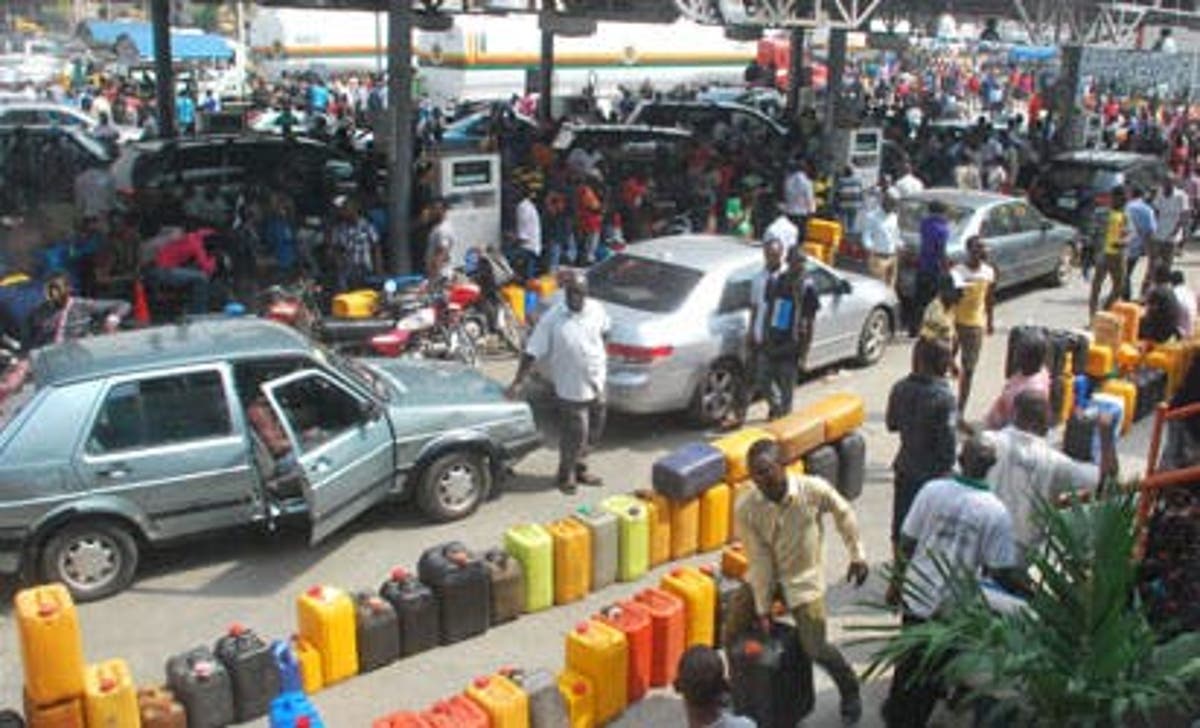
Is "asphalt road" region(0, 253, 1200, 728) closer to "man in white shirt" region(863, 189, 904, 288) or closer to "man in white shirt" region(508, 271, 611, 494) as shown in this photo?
"man in white shirt" region(508, 271, 611, 494)

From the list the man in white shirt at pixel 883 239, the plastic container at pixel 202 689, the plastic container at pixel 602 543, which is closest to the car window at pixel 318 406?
the plastic container at pixel 602 543

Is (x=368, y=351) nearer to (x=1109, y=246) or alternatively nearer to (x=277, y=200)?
(x=277, y=200)

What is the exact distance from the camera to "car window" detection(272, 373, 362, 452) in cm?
828

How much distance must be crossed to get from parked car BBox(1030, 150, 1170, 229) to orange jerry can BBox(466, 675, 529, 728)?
1563 cm

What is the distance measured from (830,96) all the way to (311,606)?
55.0 feet

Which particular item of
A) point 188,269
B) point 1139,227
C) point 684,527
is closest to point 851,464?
point 684,527

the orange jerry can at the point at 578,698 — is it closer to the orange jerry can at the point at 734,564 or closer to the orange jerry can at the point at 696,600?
the orange jerry can at the point at 696,600

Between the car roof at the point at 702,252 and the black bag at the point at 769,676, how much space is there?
5.43 metres

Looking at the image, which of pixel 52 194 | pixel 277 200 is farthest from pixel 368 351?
pixel 52 194

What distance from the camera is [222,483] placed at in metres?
7.92

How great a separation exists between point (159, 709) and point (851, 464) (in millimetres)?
5245

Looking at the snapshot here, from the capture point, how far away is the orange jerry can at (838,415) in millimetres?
9047

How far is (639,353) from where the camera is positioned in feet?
33.7

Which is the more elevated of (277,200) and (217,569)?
(277,200)
